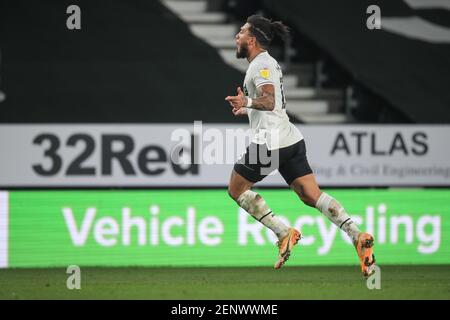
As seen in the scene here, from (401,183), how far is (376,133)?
63 cm

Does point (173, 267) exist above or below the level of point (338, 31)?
below

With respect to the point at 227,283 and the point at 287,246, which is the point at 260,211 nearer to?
the point at 287,246

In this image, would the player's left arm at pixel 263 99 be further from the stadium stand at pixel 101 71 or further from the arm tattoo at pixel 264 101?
the stadium stand at pixel 101 71

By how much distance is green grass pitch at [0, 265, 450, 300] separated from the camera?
8.30 metres

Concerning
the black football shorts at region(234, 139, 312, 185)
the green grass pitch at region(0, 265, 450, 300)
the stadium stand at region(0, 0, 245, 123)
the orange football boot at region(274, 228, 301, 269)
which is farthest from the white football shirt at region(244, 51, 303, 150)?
the stadium stand at region(0, 0, 245, 123)

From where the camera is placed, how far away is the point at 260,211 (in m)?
8.28

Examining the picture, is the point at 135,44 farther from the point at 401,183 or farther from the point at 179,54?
the point at 401,183

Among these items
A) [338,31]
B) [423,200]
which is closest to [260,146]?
[423,200]

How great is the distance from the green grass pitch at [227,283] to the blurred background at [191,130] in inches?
22.9

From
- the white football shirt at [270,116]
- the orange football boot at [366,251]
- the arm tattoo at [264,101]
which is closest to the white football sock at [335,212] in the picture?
the orange football boot at [366,251]

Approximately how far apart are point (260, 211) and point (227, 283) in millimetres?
1235

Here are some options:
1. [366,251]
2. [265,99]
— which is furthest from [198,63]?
[366,251]

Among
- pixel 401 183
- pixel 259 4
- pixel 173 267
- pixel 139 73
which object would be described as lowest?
pixel 173 267

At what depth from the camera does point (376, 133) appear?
11867 millimetres
